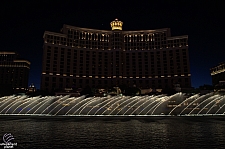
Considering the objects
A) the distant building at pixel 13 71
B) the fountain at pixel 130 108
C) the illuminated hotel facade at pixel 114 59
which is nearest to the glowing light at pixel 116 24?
the illuminated hotel facade at pixel 114 59

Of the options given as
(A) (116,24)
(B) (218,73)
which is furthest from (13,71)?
(B) (218,73)

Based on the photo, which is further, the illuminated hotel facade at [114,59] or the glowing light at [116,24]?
the glowing light at [116,24]

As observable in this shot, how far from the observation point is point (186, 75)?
129 meters

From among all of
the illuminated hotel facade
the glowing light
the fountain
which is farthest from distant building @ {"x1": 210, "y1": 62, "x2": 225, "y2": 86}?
the fountain

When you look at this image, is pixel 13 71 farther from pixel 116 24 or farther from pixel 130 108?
pixel 130 108

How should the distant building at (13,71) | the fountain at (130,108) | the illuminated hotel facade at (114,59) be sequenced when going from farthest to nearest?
the distant building at (13,71) → the illuminated hotel facade at (114,59) → the fountain at (130,108)

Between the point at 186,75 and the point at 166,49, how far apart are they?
25234mm

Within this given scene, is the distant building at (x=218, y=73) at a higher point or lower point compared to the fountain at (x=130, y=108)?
higher

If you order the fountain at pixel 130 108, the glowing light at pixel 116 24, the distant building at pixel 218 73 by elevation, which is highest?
the glowing light at pixel 116 24

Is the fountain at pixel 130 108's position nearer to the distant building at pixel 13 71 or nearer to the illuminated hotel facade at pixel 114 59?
the illuminated hotel facade at pixel 114 59

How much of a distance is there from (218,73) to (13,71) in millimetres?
196051

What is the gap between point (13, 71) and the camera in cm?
17525

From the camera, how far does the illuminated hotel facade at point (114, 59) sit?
13025 cm

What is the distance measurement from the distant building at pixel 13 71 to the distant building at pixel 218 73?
606 ft
